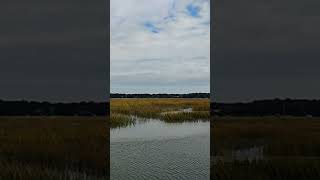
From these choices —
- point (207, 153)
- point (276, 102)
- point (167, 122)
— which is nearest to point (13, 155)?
point (207, 153)

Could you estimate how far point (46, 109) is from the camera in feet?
103

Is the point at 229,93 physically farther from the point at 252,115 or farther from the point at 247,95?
the point at 252,115

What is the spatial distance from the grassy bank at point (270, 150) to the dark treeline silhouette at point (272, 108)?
1879 mm

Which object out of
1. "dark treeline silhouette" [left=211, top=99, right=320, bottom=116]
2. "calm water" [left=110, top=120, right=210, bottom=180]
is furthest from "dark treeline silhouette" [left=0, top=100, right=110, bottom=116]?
"dark treeline silhouette" [left=211, top=99, right=320, bottom=116]

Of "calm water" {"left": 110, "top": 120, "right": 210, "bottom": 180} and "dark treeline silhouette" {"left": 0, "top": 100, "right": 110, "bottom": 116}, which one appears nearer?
"calm water" {"left": 110, "top": 120, "right": 210, "bottom": 180}

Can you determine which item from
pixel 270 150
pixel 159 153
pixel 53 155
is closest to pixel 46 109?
pixel 159 153

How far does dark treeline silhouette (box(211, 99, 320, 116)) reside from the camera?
30.7 m

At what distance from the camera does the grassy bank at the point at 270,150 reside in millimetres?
13820

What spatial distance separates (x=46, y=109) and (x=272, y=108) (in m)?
14.6

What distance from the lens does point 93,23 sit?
22.0 m

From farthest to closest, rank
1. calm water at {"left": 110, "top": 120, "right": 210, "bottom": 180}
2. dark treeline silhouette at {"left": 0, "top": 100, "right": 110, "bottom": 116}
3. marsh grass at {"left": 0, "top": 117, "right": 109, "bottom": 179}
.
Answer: dark treeline silhouette at {"left": 0, "top": 100, "right": 110, "bottom": 116}, calm water at {"left": 110, "top": 120, "right": 210, "bottom": 180}, marsh grass at {"left": 0, "top": 117, "right": 109, "bottom": 179}

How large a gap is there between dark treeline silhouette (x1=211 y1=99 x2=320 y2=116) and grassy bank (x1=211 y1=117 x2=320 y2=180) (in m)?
1.88

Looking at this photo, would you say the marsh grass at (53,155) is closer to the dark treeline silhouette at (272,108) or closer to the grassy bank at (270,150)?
the grassy bank at (270,150)

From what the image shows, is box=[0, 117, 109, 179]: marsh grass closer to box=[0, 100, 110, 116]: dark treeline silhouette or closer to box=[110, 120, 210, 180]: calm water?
box=[110, 120, 210, 180]: calm water
